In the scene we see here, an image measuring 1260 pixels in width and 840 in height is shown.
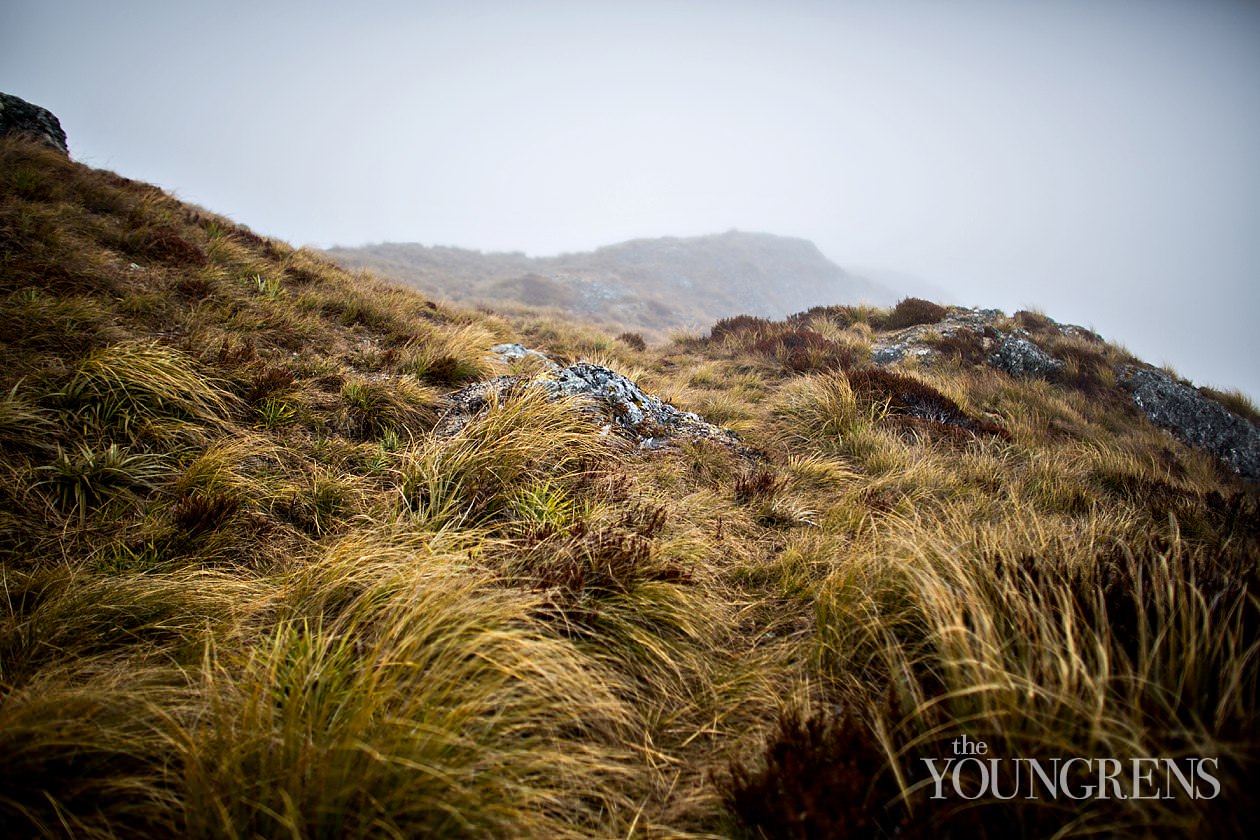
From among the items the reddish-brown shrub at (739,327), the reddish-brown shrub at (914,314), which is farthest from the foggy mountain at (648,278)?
the reddish-brown shrub at (739,327)

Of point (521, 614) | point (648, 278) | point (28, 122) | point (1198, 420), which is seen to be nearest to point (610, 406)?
point (521, 614)

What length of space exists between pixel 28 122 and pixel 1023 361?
19149 millimetres

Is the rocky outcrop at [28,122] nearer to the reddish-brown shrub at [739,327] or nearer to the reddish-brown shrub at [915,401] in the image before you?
the reddish-brown shrub at [739,327]

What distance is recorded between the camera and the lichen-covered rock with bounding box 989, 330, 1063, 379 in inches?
368

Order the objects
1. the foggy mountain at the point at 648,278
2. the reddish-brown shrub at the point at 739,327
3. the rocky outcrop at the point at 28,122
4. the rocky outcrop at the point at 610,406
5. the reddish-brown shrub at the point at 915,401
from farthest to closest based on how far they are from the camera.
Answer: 1. the foggy mountain at the point at 648,278
2. the reddish-brown shrub at the point at 739,327
3. the rocky outcrop at the point at 28,122
4. the reddish-brown shrub at the point at 915,401
5. the rocky outcrop at the point at 610,406

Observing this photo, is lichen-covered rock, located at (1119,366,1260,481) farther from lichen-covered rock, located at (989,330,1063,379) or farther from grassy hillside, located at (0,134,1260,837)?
grassy hillside, located at (0,134,1260,837)

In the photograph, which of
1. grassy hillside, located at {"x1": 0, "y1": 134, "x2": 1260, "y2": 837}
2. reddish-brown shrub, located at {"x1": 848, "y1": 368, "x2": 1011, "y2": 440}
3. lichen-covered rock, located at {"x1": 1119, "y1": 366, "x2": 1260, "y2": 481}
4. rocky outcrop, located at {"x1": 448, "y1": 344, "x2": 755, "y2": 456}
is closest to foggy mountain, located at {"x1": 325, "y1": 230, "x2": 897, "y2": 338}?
lichen-covered rock, located at {"x1": 1119, "y1": 366, "x2": 1260, "y2": 481}

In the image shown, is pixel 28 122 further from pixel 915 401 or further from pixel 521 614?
pixel 915 401

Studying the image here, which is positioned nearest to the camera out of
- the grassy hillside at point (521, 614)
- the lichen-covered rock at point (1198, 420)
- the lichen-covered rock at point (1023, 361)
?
the grassy hillside at point (521, 614)

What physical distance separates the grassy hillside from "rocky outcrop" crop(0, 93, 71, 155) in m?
4.99

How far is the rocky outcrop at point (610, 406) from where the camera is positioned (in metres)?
4.19

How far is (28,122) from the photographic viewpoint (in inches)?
283

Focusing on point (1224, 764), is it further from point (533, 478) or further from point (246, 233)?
point (246, 233)

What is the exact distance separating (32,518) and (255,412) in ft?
4.45
